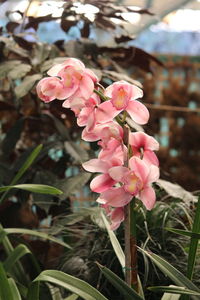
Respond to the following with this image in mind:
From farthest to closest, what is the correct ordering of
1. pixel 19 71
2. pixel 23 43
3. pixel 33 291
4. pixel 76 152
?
pixel 23 43
pixel 76 152
pixel 19 71
pixel 33 291

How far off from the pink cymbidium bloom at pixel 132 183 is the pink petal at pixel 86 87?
117 millimetres

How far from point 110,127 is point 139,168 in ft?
0.25

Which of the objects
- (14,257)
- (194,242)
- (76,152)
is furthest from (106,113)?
(76,152)

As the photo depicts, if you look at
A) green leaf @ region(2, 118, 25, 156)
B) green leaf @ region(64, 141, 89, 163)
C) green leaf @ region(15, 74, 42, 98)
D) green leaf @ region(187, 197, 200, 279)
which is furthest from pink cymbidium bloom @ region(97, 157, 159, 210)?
green leaf @ region(2, 118, 25, 156)

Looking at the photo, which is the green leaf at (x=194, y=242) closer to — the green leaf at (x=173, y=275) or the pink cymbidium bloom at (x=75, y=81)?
the green leaf at (x=173, y=275)

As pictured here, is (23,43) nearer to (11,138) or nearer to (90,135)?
(11,138)

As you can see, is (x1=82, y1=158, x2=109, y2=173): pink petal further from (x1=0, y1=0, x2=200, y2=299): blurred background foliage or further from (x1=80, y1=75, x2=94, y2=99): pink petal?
(x1=0, y1=0, x2=200, y2=299): blurred background foliage

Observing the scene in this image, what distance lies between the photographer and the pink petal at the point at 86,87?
753 millimetres

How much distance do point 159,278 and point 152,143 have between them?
0.38 meters

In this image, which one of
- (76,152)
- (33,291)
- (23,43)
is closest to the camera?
(33,291)

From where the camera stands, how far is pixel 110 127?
755mm

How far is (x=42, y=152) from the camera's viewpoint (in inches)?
59.6

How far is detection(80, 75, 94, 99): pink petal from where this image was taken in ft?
2.47

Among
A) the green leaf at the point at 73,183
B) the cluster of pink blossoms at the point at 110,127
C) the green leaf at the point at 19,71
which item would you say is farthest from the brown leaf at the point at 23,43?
the cluster of pink blossoms at the point at 110,127
